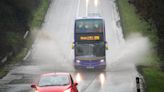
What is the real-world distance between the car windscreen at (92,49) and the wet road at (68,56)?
1598mm

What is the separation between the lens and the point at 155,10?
37656 millimetres

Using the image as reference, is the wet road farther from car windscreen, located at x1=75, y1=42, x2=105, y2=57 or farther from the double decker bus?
car windscreen, located at x1=75, y1=42, x2=105, y2=57

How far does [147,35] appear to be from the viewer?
62.1 metres

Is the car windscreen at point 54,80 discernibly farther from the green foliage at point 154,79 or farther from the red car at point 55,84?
the green foliage at point 154,79

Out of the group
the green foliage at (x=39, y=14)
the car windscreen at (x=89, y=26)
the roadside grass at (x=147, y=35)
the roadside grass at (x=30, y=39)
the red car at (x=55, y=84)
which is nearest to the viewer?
the red car at (x=55, y=84)

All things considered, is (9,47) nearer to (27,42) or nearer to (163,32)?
(27,42)

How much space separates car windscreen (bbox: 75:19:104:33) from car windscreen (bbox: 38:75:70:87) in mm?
18069

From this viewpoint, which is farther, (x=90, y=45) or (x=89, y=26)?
(x=89, y=26)

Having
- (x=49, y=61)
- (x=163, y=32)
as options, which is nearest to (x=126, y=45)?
(x=49, y=61)

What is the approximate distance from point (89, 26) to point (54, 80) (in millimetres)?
18727

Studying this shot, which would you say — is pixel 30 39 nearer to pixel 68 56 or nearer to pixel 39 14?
pixel 68 56

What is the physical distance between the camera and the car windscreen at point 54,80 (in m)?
26.5

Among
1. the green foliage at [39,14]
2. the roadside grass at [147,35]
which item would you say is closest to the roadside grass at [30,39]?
the green foliage at [39,14]

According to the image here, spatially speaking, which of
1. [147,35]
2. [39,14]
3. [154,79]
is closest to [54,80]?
[154,79]
